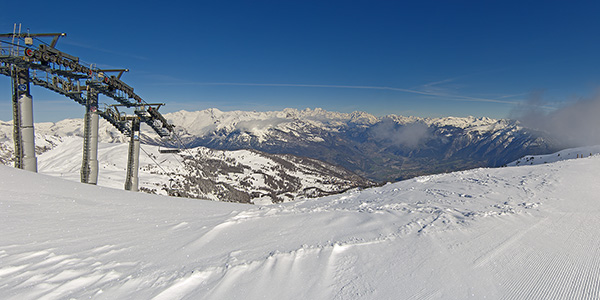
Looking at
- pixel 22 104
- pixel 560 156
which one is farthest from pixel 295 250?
pixel 560 156

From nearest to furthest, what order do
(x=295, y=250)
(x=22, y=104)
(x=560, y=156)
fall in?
(x=295, y=250), (x=22, y=104), (x=560, y=156)

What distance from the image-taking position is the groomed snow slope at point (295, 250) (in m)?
5.74

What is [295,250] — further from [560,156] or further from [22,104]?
[560,156]

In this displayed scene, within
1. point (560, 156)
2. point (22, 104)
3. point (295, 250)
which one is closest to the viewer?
point (295, 250)

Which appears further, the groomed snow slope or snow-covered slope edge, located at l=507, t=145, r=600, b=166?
snow-covered slope edge, located at l=507, t=145, r=600, b=166

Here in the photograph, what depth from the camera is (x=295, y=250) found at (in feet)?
24.5

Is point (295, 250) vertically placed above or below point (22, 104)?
below

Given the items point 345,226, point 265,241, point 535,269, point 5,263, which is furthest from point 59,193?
point 535,269

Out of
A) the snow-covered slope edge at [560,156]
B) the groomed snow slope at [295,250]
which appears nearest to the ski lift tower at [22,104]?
the groomed snow slope at [295,250]

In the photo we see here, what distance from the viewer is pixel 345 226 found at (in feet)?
31.7

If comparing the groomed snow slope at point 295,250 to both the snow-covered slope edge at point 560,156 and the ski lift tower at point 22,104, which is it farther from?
the snow-covered slope edge at point 560,156

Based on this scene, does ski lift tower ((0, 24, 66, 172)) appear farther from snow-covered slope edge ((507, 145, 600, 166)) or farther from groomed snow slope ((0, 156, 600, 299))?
snow-covered slope edge ((507, 145, 600, 166))

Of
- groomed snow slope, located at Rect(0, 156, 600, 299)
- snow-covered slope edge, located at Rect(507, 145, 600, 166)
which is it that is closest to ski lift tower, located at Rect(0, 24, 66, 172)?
groomed snow slope, located at Rect(0, 156, 600, 299)

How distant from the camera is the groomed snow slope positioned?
18.8ft
